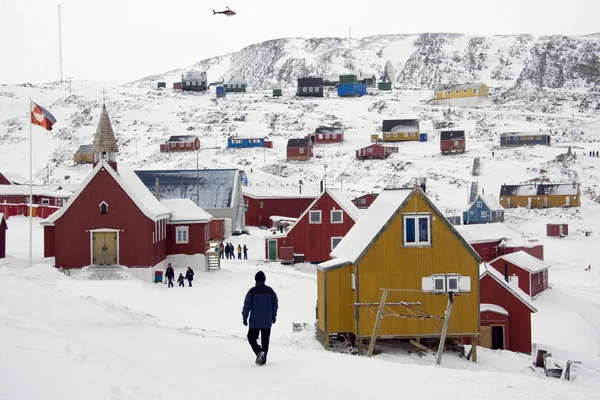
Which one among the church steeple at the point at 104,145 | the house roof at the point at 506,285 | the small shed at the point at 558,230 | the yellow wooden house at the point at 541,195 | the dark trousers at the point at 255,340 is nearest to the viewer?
the dark trousers at the point at 255,340

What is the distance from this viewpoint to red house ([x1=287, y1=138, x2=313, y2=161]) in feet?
348

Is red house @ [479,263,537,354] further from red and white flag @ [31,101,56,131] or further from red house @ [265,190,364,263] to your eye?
red and white flag @ [31,101,56,131]

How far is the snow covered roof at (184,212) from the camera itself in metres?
38.2

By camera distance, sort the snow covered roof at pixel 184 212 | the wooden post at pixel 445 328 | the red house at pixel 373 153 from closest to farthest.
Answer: the wooden post at pixel 445 328 → the snow covered roof at pixel 184 212 → the red house at pixel 373 153

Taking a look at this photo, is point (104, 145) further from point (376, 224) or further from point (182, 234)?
point (376, 224)

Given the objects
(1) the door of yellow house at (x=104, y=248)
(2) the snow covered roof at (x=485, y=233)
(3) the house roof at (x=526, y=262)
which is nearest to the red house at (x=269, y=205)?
(2) the snow covered roof at (x=485, y=233)

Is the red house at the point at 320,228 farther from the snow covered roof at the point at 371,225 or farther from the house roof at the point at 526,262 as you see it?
the snow covered roof at the point at 371,225

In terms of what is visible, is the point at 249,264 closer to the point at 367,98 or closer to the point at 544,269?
the point at 544,269

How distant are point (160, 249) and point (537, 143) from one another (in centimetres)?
8330

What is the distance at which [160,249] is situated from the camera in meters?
36.5

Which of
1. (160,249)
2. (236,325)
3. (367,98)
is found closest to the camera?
(236,325)

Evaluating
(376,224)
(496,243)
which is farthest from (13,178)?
(376,224)

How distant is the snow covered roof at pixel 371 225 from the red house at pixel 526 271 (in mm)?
23294

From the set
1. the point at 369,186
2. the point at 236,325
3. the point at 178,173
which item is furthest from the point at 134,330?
the point at 369,186
